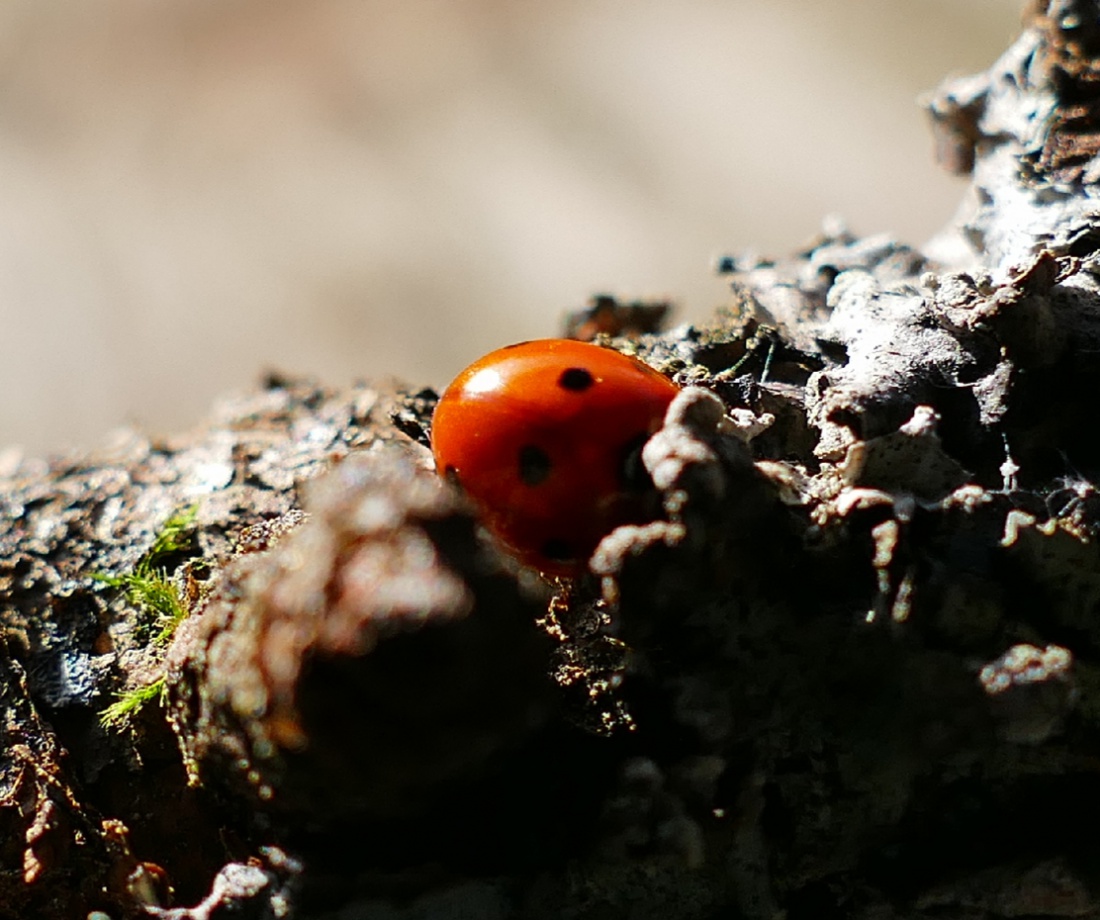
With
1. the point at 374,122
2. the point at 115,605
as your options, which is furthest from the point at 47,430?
the point at 115,605

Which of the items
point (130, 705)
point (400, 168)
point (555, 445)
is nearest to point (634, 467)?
point (555, 445)

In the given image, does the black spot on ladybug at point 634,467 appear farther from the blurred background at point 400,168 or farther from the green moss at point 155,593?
the blurred background at point 400,168

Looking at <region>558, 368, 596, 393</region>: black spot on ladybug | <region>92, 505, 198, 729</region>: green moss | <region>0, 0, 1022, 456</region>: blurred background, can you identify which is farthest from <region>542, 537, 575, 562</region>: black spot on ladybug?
<region>0, 0, 1022, 456</region>: blurred background

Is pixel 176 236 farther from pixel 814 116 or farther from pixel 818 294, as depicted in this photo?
pixel 818 294

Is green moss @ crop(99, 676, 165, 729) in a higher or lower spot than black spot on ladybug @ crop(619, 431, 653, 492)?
lower

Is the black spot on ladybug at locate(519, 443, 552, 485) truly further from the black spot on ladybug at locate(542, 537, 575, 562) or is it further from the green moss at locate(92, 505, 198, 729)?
the green moss at locate(92, 505, 198, 729)
